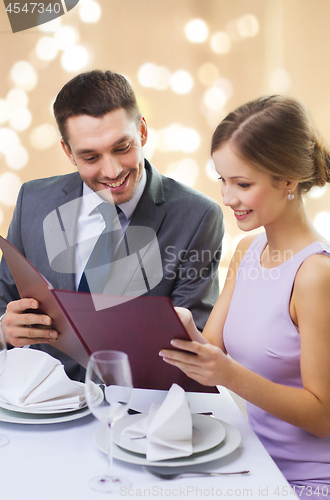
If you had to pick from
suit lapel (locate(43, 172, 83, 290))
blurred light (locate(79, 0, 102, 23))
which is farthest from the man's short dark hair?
blurred light (locate(79, 0, 102, 23))

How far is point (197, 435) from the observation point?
731 millimetres

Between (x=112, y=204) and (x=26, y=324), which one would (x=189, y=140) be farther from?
(x=26, y=324)

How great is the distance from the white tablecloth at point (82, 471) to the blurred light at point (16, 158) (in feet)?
6.61

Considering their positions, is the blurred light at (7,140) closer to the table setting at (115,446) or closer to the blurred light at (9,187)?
the blurred light at (9,187)

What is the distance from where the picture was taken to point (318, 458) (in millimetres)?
976

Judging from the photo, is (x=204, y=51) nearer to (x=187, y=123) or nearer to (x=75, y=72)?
(x=187, y=123)

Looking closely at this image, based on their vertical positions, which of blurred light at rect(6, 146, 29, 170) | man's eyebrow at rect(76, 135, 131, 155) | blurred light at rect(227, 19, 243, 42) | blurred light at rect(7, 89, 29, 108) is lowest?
man's eyebrow at rect(76, 135, 131, 155)

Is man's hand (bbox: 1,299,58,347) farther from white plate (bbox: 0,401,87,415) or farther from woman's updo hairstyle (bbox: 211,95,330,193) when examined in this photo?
woman's updo hairstyle (bbox: 211,95,330,193)

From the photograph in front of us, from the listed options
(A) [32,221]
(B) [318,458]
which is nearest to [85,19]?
(A) [32,221]

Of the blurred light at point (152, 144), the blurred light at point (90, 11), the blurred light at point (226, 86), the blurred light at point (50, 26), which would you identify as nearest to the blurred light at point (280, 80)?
the blurred light at point (226, 86)

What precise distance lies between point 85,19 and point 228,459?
247 centimetres

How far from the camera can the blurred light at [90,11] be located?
252 centimetres

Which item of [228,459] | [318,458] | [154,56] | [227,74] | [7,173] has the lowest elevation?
[318,458]

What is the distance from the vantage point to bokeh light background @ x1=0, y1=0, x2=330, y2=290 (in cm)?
254
